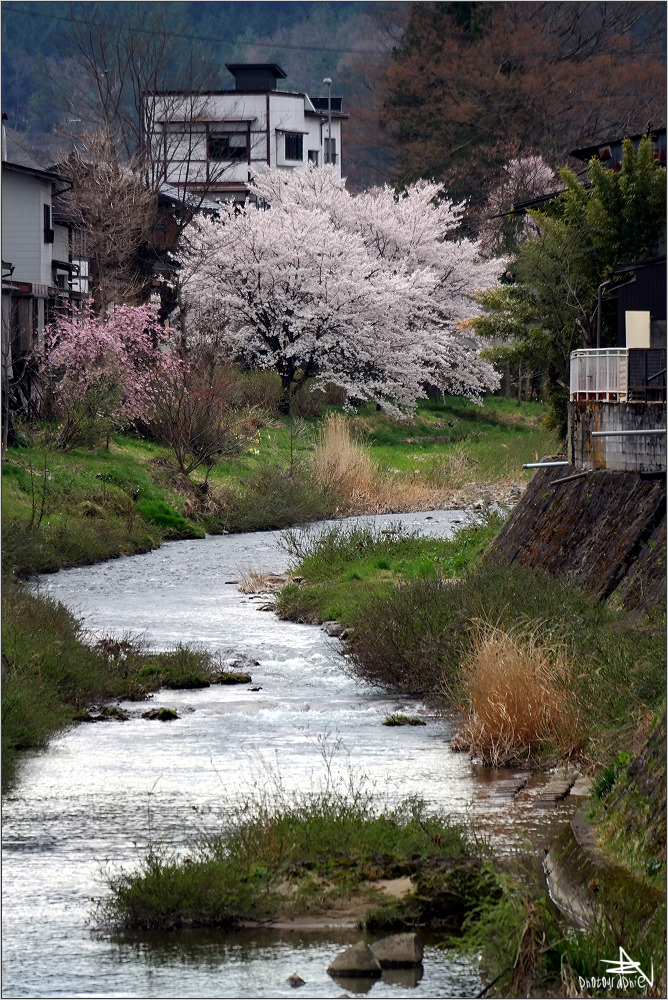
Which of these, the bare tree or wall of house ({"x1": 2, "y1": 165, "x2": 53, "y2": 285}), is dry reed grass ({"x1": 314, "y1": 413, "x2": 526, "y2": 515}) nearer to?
the bare tree

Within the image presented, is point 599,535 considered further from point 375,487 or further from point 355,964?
point 375,487

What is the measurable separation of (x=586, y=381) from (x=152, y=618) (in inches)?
340

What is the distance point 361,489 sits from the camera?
40.9 metres

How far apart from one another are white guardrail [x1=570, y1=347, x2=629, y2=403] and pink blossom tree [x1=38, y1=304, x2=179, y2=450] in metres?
16.9

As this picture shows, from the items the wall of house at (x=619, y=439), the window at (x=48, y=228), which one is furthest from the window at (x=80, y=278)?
the wall of house at (x=619, y=439)

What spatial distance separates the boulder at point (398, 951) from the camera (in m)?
9.66

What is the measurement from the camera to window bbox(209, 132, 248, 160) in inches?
3114

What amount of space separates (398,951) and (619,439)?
12424mm

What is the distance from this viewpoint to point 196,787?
14102 millimetres

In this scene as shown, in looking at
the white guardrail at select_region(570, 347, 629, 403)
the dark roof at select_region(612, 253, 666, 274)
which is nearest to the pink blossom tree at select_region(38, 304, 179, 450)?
the dark roof at select_region(612, 253, 666, 274)

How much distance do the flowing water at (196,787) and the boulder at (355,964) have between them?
0.39 ft

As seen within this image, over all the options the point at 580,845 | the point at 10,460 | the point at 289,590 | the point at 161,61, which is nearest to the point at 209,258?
the point at 161,61

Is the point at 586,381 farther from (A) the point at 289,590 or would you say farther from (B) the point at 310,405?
(B) the point at 310,405

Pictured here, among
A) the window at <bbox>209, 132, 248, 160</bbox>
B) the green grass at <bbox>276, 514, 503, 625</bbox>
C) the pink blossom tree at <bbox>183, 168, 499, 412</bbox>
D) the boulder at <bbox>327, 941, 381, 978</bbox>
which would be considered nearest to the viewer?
the boulder at <bbox>327, 941, 381, 978</bbox>
